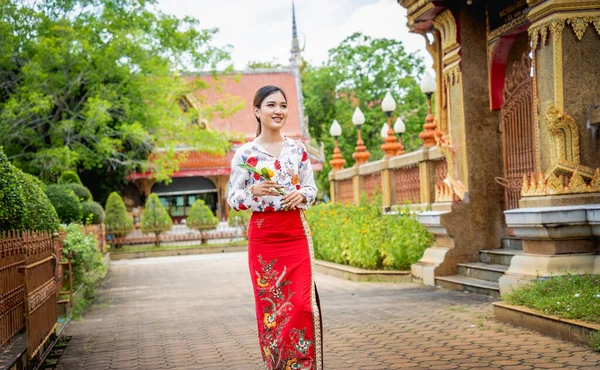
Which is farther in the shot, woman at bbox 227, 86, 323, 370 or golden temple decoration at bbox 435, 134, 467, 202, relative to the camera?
golden temple decoration at bbox 435, 134, 467, 202

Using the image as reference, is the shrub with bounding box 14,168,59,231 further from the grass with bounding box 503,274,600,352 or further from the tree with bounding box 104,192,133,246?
the tree with bounding box 104,192,133,246

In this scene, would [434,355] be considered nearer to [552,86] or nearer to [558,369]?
[558,369]

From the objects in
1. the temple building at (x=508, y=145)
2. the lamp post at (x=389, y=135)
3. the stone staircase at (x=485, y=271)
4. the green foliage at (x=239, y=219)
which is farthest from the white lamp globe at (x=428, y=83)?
the green foliage at (x=239, y=219)

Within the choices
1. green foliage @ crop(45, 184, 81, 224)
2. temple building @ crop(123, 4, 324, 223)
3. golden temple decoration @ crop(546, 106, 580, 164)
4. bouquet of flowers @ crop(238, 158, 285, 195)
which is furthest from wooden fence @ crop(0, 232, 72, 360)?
temple building @ crop(123, 4, 324, 223)

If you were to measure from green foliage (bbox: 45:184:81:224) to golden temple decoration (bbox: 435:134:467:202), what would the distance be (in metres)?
9.76

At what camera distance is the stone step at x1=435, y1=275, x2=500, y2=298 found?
9641 millimetres

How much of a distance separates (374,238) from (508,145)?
10.1 feet

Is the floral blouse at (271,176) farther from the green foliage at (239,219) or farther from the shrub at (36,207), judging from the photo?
the green foliage at (239,219)

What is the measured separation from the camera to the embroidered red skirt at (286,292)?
15.3 feet

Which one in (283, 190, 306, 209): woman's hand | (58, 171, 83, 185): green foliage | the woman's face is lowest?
(283, 190, 306, 209): woman's hand

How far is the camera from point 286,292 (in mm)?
4715

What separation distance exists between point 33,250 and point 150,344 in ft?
4.98

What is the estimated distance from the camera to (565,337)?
638cm

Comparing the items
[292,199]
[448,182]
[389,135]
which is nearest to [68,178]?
[389,135]
